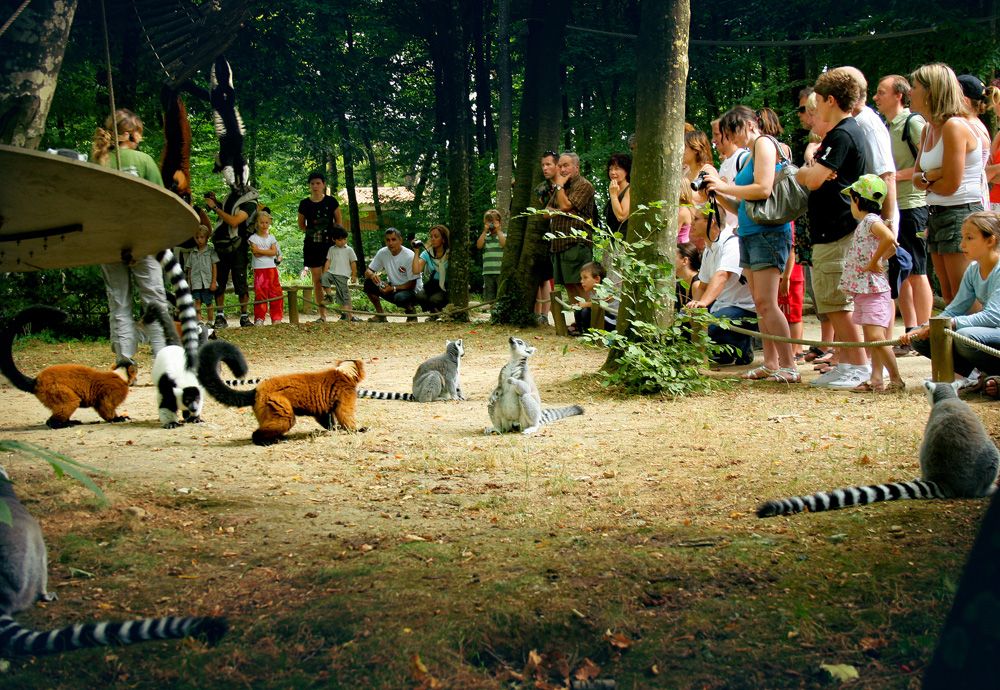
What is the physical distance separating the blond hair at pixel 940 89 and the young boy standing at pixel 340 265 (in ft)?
32.1

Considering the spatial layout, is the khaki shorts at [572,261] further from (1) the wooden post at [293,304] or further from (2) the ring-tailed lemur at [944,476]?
(2) the ring-tailed lemur at [944,476]

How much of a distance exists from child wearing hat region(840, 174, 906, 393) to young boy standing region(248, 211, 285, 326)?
9.30 m

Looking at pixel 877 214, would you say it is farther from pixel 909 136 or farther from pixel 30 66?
pixel 30 66

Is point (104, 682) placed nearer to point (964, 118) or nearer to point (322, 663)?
point (322, 663)

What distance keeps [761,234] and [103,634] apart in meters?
6.01

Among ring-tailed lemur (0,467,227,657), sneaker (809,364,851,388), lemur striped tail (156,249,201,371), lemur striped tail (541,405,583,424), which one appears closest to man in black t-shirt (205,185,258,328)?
lemur striped tail (156,249,201,371)

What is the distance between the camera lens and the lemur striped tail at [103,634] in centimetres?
285

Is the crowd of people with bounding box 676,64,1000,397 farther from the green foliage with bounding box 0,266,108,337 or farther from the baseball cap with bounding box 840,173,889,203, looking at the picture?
the green foliage with bounding box 0,266,108,337

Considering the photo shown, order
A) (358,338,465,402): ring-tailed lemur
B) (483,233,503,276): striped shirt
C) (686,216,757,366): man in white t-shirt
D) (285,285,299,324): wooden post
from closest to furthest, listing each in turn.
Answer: (358,338,465,402): ring-tailed lemur
(686,216,757,366): man in white t-shirt
(285,285,299,324): wooden post
(483,233,503,276): striped shirt

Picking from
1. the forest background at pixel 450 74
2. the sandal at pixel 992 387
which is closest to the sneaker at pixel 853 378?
the sandal at pixel 992 387

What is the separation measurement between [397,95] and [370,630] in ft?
61.4

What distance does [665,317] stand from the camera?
786cm

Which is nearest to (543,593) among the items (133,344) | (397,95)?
(133,344)

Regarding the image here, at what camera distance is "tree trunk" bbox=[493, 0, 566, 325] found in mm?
13078
